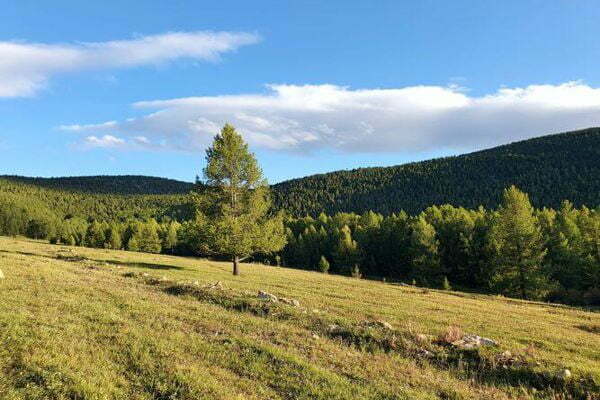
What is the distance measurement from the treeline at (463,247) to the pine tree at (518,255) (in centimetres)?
12

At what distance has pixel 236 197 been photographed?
45000 mm

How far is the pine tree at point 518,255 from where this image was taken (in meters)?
55.9

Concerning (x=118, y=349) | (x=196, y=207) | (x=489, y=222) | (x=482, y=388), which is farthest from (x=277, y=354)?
(x=489, y=222)

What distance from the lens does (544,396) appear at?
11367 millimetres

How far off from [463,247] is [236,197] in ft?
168

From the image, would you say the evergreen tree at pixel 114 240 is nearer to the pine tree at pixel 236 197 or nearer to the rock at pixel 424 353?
the pine tree at pixel 236 197

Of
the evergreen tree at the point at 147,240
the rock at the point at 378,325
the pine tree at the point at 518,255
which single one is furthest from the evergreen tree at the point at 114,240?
the rock at the point at 378,325

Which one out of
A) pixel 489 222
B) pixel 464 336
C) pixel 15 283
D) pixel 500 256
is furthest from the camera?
pixel 489 222

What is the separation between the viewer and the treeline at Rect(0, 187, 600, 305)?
57.0m

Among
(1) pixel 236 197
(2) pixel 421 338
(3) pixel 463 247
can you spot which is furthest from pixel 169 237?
(2) pixel 421 338

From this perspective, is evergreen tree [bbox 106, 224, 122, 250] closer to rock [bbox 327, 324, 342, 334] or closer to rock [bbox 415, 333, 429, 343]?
rock [bbox 327, 324, 342, 334]

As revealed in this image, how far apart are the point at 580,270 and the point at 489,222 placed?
16.7 meters

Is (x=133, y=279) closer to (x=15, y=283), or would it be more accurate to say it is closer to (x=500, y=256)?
(x=15, y=283)

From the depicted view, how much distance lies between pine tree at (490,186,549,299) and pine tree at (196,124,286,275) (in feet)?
104
